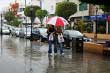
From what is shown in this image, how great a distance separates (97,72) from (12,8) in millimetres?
132973

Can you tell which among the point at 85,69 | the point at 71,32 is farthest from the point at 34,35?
the point at 85,69

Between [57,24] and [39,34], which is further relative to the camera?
[39,34]

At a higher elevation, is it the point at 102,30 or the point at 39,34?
the point at 102,30

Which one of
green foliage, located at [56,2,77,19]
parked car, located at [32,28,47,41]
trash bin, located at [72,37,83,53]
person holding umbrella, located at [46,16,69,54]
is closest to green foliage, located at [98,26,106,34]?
green foliage, located at [56,2,77,19]

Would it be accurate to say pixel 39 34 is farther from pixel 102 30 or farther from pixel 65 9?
pixel 65 9

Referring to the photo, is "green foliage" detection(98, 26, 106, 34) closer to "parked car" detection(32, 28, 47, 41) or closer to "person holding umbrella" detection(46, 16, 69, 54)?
"parked car" detection(32, 28, 47, 41)

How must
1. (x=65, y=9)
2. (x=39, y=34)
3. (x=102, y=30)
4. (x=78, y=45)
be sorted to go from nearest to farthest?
1. (x=78, y=45)
2. (x=39, y=34)
3. (x=102, y=30)
4. (x=65, y=9)

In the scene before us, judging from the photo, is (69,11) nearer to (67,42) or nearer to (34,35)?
(34,35)

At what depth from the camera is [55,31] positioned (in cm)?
2439

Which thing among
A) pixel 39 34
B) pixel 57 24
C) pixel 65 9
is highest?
pixel 65 9

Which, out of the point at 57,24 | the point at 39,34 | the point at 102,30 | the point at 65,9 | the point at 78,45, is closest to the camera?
the point at 57,24

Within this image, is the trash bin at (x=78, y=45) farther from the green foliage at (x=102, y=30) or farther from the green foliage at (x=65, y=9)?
the green foliage at (x=65, y=9)

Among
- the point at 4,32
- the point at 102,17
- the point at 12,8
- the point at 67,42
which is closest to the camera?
the point at 67,42

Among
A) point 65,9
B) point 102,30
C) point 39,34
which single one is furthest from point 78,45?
point 65,9
